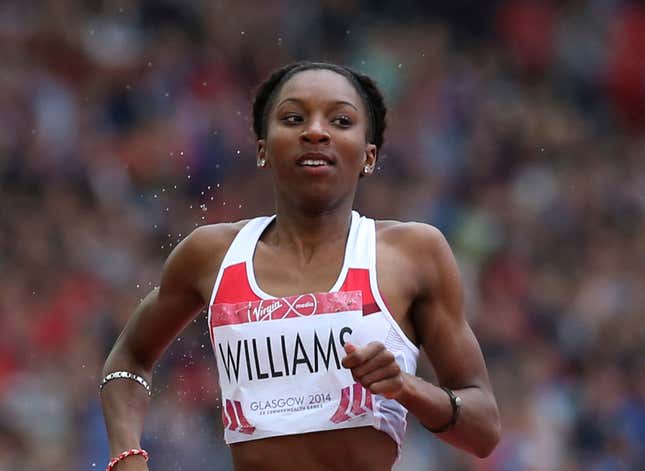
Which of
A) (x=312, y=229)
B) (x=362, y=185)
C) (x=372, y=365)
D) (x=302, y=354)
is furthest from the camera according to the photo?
(x=362, y=185)

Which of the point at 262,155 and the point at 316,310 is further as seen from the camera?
the point at 262,155

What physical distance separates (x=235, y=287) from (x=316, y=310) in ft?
0.84

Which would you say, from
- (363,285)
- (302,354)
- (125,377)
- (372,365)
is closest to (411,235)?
(363,285)

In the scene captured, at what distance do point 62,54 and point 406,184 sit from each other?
107 inches

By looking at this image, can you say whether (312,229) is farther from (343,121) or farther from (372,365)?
(372,365)

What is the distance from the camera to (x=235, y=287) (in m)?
3.96

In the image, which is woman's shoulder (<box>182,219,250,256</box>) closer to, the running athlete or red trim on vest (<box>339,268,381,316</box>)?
the running athlete

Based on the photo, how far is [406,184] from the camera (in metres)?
10.1

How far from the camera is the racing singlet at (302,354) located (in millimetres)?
3789

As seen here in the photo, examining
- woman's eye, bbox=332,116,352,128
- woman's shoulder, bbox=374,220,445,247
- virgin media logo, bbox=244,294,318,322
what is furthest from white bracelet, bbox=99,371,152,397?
woman's eye, bbox=332,116,352,128

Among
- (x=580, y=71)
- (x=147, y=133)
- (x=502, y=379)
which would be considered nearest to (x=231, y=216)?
(x=147, y=133)

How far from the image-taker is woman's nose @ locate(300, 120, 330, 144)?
12.8ft

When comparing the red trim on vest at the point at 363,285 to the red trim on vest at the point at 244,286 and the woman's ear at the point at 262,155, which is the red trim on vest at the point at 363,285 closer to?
the red trim on vest at the point at 244,286

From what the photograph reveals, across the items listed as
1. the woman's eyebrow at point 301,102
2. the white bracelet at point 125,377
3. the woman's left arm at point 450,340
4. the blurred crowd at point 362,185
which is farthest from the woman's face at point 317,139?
the blurred crowd at point 362,185
